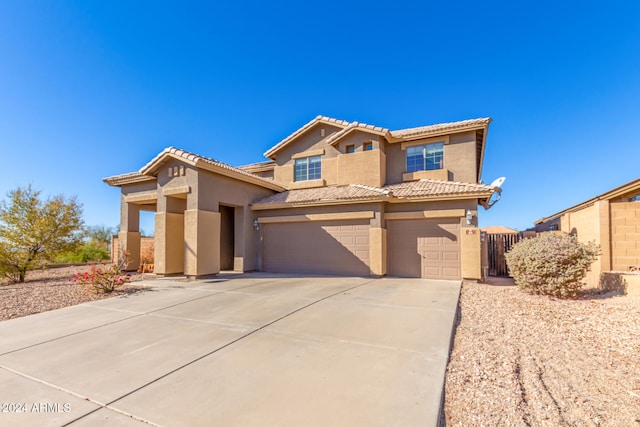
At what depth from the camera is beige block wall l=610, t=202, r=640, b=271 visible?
9.15 metres

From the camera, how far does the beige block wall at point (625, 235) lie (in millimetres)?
9148

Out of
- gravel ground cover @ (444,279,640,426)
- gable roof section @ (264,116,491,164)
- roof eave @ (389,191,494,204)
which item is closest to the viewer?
gravel ground cover @ (444,279,640,426)

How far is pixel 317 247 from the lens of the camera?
13.2 metres

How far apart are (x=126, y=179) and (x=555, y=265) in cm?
1902

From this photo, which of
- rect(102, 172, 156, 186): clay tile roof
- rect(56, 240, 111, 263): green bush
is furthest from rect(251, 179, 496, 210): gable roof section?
rect(56, 240, 111, 263): green bush

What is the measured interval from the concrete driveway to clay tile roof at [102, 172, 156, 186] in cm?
906

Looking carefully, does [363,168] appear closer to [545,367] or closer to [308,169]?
[308,169]

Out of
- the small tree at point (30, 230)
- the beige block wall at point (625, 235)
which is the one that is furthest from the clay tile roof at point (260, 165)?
the beige block wall at point (625, 235)

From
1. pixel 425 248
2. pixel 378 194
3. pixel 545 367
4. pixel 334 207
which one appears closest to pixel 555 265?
pixel 425 248

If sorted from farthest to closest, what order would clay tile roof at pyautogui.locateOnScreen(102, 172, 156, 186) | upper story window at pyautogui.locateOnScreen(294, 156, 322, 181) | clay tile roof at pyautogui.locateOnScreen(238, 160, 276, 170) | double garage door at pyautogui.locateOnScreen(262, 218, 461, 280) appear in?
clay tile roof at pyautogui.locateOnScreen(238, 160, 276, 170), upper story window at pyautogui.locateOnScreen(294, 156, 322, 181), clay tile roof at pyautogui.locateOnScreen(102, 172, 156, 186), double garage door at pyautogui.locateOnScreen(262, 218, 461, 280)

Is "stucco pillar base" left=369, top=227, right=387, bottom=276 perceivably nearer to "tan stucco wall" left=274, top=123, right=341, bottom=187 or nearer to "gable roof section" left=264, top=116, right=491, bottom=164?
"tan stucco wall" left=274, top=123, right=341, bottom=187

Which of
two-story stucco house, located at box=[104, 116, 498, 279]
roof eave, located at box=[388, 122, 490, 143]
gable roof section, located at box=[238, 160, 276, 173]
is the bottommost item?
two-story stucco house, located at box=[104, 116, 498, 279]

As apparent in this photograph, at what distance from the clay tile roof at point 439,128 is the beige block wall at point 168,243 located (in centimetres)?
1155

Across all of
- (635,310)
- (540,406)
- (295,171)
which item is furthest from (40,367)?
(295,171)
